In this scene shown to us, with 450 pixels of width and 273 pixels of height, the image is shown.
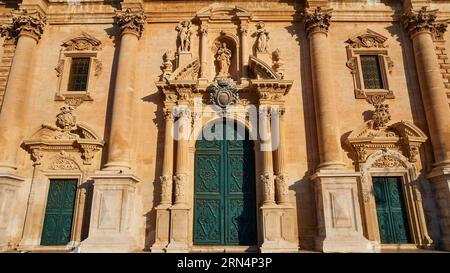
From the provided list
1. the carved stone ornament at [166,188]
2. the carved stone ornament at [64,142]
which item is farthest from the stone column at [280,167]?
the carved stone ornament at [64,142]

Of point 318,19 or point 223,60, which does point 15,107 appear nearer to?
point 223,60

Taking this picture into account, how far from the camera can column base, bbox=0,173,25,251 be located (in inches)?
424

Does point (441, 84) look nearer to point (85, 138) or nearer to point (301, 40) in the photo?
point (301, 40)

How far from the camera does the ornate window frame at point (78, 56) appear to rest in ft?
41.0

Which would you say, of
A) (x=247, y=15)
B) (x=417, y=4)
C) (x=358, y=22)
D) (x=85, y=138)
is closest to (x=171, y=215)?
(x=85, y=138)

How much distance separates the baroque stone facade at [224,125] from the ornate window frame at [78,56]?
0.05 metres

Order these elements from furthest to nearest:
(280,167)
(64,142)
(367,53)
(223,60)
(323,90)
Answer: (223,60)
(367,53)
(323,90)
(64,142)
(280,167)

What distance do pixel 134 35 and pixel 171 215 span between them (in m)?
7.08

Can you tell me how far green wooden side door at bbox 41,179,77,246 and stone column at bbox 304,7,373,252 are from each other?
→ 27.2 feet

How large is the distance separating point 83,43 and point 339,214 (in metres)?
11.5

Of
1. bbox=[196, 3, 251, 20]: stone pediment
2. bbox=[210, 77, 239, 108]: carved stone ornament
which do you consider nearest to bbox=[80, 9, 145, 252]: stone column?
bbox=[196, 3, 251, 20]: stone pediment

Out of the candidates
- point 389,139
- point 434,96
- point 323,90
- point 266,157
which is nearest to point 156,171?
point 266,157

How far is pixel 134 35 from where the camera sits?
12.9 metres

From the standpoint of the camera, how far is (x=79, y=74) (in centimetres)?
1298
